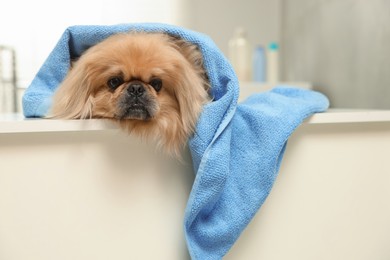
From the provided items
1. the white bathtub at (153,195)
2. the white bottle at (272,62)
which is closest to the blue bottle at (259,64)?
the white bottle at (272,62)

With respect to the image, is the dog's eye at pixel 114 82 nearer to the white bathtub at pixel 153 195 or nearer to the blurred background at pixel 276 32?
the white bathtub at pixel 153 195

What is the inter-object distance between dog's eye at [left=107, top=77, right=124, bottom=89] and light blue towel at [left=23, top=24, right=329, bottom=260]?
0.12 meters

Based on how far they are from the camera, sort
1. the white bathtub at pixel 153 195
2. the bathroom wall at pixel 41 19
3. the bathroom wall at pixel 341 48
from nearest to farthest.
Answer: the white bathtub at pixel 153 195 → the bathroom wall at pixel 341 48 → the bathroom wall at pixel 41 19

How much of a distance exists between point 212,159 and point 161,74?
23cm

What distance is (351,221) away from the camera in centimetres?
112

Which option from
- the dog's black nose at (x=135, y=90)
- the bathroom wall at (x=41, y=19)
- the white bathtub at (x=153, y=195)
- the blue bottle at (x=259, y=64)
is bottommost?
the white bathtub at (x=153, y=195)

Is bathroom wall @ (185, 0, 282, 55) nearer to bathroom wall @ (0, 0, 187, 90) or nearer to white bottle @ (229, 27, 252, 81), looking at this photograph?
white bottle @ (229, 27, 252, 81)

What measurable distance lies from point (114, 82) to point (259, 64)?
1.40 m

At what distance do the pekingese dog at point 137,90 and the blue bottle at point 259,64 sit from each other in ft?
4.30

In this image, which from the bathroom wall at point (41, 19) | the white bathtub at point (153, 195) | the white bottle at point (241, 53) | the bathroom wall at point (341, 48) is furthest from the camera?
the white bottle at point (241, 53)

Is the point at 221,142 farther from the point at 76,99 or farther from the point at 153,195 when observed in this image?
the point at 76,99

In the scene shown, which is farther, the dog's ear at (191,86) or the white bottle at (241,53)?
the white bottle at (241,53)

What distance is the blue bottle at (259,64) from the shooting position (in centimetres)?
224

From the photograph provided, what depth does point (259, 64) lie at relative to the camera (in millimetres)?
2244
